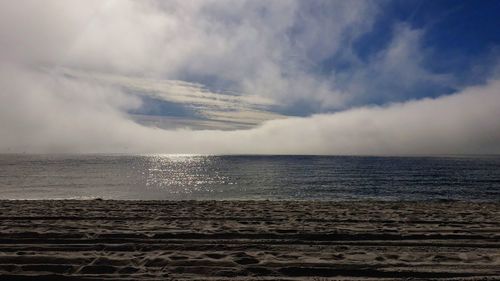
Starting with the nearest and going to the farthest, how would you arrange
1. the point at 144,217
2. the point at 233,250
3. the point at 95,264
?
the point at 95,264 < the point at 233,250 < the point at 144,217

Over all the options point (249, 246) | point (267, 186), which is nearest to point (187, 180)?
point (267, 186)

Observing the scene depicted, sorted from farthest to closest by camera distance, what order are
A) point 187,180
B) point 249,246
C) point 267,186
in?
point 187,180, point 267,186, point 249,246

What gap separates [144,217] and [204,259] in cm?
639

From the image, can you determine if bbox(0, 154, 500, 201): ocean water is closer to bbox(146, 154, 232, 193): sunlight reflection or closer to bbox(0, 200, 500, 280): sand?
bbox(146, 154, 232, 193): sunlight reflection

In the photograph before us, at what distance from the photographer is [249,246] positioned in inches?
340

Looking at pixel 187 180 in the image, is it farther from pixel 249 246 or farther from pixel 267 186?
pixel 249 246

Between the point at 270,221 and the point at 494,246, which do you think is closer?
the point at 494,246

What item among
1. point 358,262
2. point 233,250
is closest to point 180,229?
point 233,250

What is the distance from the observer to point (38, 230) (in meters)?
10.3

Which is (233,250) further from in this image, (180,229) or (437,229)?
(437,229)

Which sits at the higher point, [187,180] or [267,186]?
[267,186]

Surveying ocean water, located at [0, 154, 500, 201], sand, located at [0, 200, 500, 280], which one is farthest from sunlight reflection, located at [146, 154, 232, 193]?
sand, located at [0, 200, 500, 280]

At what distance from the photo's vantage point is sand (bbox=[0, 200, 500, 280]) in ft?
22.0

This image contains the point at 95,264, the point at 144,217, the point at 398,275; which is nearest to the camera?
the point at 398,275
